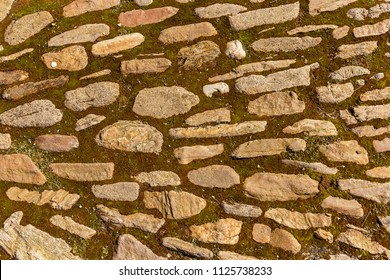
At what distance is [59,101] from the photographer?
14.4 feet

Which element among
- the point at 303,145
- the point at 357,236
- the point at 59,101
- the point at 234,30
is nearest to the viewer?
the point at 357,236

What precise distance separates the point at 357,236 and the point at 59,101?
10.7 ft

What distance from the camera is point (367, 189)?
387 cm

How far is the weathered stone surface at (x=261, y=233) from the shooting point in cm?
375

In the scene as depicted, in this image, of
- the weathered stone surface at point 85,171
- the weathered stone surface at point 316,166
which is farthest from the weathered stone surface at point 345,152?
the weathered stone surface at point 85,171

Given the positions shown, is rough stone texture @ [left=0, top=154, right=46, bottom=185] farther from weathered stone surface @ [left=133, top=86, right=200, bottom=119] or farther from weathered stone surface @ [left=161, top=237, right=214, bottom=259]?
weathered stone surface @ [left=161, top=237, right=214, bottom=259]

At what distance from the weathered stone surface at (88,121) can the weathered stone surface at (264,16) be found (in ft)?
6.16

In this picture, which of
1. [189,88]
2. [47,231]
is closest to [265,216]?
[189,88]

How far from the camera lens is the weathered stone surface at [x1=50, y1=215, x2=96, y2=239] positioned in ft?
12.5

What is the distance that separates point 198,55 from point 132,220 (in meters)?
1.96

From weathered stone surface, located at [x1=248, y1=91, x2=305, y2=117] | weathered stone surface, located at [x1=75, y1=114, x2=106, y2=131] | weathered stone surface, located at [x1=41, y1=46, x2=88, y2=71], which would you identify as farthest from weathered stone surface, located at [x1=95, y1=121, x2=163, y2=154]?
weathered stone surface, located at [x1=248, y1=91, x2=305, y2=117]

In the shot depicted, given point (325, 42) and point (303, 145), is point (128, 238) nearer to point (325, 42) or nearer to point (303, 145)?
point (303, 145)

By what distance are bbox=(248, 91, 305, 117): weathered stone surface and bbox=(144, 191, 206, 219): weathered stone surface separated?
1106 millimetres

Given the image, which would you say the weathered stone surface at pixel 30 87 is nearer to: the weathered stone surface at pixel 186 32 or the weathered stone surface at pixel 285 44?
the weathered stone surface at pixel 186 32
